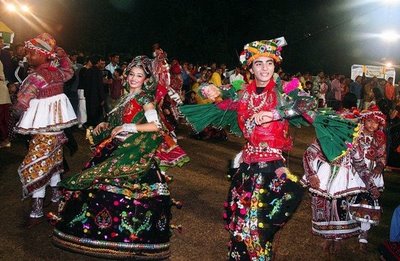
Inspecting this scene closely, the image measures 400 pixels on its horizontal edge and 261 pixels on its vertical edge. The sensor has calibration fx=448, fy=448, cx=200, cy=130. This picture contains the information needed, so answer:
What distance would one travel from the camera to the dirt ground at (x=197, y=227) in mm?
4660

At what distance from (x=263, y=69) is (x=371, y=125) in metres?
1.99

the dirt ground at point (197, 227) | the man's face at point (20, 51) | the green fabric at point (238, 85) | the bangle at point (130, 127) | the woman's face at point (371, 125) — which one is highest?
the man's face at point (20, 51)

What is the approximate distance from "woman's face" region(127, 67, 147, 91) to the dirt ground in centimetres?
176

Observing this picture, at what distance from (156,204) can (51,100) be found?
6.26 ft

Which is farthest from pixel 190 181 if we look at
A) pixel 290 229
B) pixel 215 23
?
pixel 215 23

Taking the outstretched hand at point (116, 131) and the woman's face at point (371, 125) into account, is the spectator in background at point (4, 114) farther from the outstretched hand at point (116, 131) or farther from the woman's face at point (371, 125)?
the woman's face at point (371, 125)

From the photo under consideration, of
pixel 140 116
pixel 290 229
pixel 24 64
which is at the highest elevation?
pixel 24 64

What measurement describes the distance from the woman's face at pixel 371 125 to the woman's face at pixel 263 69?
73.8 inches

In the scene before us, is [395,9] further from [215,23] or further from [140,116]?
[140,116]

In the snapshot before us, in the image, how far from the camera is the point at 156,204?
4309mm

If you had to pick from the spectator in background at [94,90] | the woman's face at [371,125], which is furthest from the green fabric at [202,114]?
the spectator in background at [94,90]

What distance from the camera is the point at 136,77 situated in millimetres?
4453

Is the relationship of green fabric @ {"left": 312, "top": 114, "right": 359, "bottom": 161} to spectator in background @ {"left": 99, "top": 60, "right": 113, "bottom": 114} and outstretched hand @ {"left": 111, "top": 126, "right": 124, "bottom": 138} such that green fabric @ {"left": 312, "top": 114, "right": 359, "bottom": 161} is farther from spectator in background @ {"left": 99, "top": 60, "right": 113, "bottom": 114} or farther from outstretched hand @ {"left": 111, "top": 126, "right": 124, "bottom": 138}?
spectator in background @ {"left": 99, "top": 60, "right": 113, "bottom": 114}

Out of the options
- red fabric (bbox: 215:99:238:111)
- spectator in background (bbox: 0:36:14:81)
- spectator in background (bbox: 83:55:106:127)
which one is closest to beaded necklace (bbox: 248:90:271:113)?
red fabric (bbox: 215:99:238:111)
